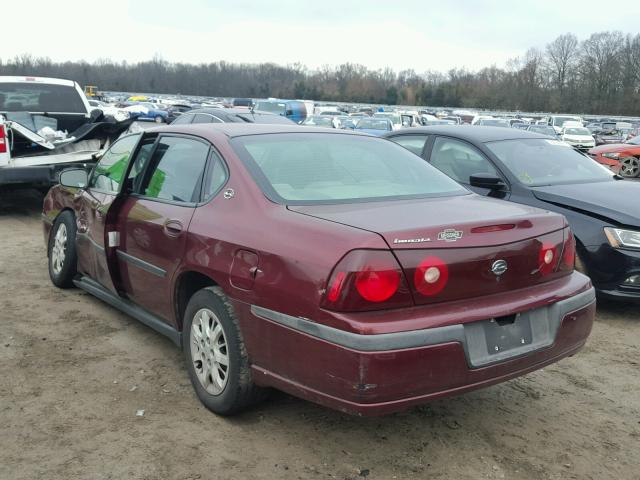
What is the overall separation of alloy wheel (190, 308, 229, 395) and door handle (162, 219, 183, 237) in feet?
1.56

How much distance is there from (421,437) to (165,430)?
1.27 meters

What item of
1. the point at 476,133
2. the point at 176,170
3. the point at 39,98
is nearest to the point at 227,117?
the point at 39,98

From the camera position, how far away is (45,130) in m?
9.05

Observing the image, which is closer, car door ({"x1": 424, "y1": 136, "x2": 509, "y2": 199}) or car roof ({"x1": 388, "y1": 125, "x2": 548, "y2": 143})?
car door ({"x1": 424, "y1": 136, "x2": 509, "y2": 199})

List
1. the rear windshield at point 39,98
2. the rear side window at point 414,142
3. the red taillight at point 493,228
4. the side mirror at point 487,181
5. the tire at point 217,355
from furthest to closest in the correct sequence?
the rear windshield at point 39,98 → the rear side window at point 414,142 → the side mirror at point 487,181 → the tire at point 217,355 → the red taillight at point 493,228

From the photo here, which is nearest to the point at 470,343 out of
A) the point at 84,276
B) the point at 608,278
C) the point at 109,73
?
the point at 608,278

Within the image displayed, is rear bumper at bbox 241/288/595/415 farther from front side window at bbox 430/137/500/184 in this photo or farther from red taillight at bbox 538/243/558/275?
front side window at bbox 430/137/500/184

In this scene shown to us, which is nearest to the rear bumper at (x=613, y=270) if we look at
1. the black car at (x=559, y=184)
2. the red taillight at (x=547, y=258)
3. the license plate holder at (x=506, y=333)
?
the black car at (x=559, y=184)

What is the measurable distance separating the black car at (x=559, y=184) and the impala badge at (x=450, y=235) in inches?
111

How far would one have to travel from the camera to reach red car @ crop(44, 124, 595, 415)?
8.39 ft

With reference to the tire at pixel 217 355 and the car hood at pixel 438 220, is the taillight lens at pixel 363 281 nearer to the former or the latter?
the car hood at pixel 438 220

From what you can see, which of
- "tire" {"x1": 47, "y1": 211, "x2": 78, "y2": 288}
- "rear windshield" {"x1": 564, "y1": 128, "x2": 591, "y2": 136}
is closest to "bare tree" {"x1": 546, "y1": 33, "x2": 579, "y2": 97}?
"rear windshield" {"x1": 564, "y1": 128, "x2": 591, "y2": 136}

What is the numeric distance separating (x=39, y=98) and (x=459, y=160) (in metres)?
7.10

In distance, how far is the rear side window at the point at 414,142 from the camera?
21.8 feet
